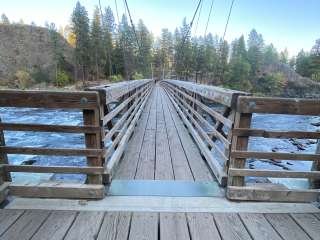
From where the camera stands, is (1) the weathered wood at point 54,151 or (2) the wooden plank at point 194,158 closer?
(1) the weathered wood at point 54,151

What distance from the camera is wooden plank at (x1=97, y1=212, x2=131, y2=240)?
4.82 feet

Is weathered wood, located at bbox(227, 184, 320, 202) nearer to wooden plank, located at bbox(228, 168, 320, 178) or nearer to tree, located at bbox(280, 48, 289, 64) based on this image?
wooden plank, located at bbox(228, 168, 320, 178)

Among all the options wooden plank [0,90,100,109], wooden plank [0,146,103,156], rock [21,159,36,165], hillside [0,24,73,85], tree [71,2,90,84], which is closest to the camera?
wooden plank [0,90,100,109]

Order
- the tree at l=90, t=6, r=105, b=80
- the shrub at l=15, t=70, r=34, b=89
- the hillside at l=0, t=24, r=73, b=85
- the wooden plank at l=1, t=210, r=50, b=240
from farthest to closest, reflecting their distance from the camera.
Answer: the hillside at l=0, t=24, r=73, b=85, the shrub at l=15, t=70, r=34, b=89, the tree at l=90, t=6, r=105, b=80, the wooden plank at l=1, t=210, r=50, b=240

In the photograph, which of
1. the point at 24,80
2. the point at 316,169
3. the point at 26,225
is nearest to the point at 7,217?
the point at 26,225

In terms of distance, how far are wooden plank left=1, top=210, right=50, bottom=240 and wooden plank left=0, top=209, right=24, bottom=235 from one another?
0.03 metres

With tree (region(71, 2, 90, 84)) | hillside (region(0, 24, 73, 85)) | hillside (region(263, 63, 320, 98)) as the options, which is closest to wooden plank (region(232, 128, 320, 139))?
tree (region(71, 2, 90, 84))

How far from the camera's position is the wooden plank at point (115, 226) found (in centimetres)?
147

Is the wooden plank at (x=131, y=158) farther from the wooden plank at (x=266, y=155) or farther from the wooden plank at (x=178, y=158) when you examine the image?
the wooden plank at (x=266, y=155)

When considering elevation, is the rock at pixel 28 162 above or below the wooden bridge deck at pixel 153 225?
below

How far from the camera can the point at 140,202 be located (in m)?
1.84

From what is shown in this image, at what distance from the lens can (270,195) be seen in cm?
189

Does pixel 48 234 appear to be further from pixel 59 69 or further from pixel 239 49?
pixel 239 49

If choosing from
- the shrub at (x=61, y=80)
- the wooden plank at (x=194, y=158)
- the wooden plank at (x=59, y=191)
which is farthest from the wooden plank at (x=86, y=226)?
the shrub at (x=61, y=80)
